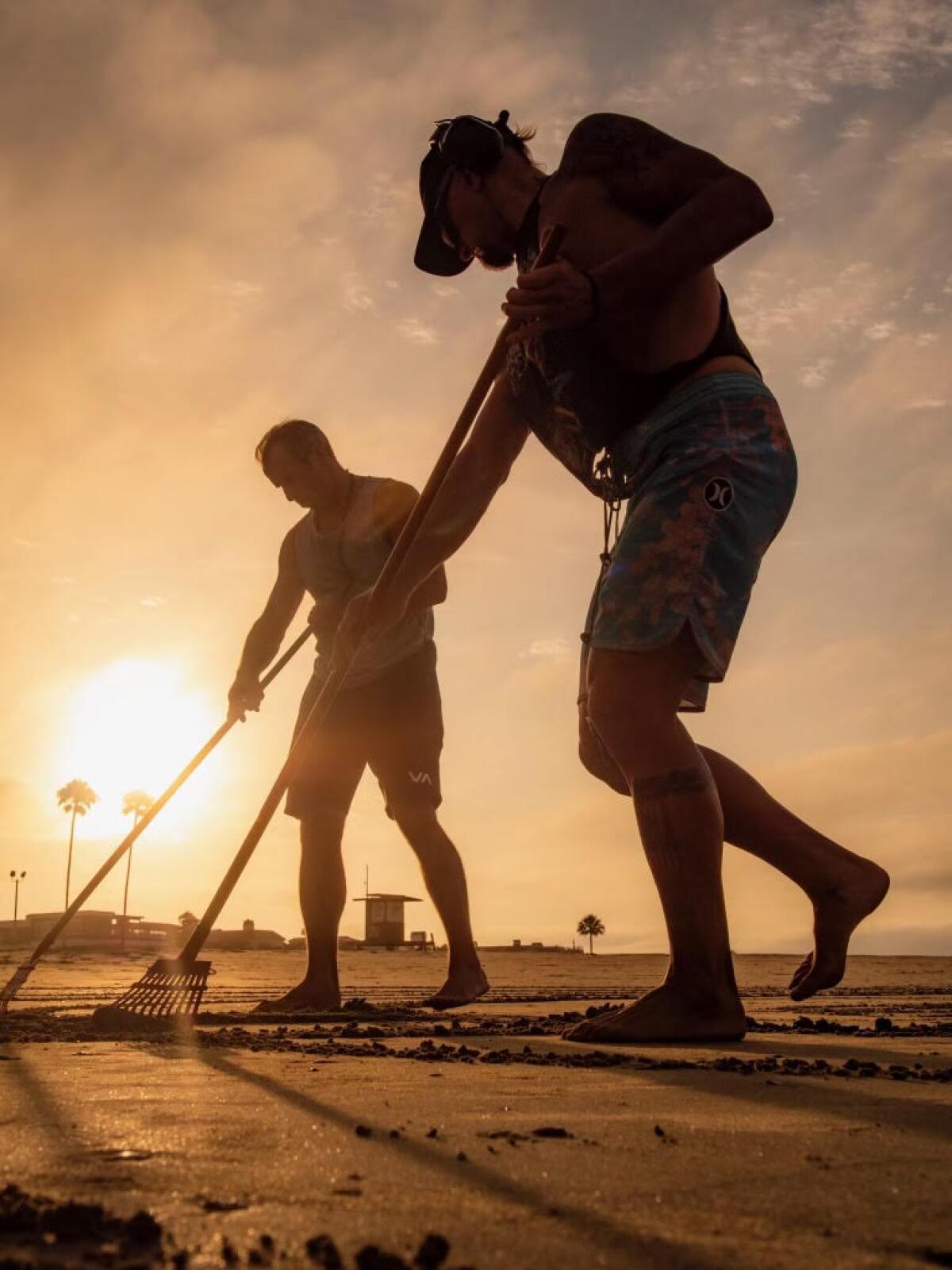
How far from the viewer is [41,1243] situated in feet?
3.41

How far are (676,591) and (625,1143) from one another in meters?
1.73

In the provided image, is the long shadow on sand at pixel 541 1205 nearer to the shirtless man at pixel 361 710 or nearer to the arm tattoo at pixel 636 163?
the arm tattoo at pixel 636 163

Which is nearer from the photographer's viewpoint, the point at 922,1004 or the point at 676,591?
the point at 676,591

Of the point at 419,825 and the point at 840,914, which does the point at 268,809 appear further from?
the point at 840,914

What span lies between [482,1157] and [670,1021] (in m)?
1.63

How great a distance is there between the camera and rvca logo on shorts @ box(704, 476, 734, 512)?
311 cm

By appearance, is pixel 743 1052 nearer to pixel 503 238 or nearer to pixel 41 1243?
pixel 41 1243

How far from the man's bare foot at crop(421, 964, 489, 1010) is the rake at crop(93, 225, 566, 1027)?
102cm

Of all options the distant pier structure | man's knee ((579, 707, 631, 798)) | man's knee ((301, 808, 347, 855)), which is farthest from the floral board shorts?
the distant pier structure

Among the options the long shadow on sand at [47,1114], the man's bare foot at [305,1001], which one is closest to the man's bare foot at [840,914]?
the long shadow on sand at [47,1114]

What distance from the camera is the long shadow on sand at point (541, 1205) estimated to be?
0.98 metres

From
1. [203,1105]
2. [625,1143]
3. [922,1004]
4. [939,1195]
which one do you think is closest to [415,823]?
[922,1004]

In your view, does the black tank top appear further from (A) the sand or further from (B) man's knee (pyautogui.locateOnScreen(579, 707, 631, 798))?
(A) the sand

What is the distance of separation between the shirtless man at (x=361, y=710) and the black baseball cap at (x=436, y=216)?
172 cm
